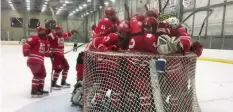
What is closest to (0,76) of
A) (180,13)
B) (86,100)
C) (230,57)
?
(86,100)

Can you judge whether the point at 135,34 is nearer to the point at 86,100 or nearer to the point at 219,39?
the point at 86,100

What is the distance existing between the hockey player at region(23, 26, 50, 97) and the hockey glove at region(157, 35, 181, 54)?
1344 millimetres

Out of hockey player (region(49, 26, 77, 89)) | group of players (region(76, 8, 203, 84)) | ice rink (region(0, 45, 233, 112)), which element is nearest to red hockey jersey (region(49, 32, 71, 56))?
hockey player (region(49, 26, 77, 89))

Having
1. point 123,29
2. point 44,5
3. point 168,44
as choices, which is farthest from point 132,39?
point 44,5

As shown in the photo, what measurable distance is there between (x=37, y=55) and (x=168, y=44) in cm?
140

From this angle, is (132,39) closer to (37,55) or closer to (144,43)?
(144,43)

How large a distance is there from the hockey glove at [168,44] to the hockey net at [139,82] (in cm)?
4

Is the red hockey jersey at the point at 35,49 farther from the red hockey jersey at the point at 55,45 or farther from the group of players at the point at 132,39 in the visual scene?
the red hockey jersey at the point at 55,45

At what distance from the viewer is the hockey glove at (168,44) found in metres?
1.36

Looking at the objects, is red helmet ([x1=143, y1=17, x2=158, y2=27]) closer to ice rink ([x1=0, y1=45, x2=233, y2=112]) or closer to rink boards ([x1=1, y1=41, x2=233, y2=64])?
ice rink ([x1=0, y1=45, x2=233, y2=112])

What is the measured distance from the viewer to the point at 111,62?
143 cm

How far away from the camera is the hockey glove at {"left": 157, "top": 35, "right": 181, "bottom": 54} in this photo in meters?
1.36

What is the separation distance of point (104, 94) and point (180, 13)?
8951 millimetres

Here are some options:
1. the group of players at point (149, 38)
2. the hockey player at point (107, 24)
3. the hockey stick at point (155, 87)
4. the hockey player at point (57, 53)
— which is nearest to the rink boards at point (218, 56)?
the hockey player at point (57, 53)
